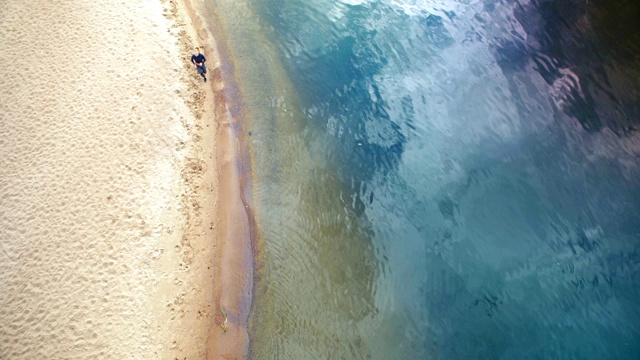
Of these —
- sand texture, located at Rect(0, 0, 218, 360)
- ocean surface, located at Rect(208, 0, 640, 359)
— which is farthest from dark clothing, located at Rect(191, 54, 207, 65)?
ocean surface, located at Rect(208, 0, 640, 359)

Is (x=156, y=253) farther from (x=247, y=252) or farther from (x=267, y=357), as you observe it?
(x=267, y=357)

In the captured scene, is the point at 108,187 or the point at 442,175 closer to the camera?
the point at 108,187

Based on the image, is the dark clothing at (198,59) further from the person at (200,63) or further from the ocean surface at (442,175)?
the ocean surface at (442,175)

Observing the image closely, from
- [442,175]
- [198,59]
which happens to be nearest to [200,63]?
[198,59]

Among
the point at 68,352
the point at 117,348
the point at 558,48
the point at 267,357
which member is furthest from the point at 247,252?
the point at 558,48

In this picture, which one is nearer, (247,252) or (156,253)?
(156,253)

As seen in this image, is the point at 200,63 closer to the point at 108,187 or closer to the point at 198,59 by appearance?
the point at 198,59
